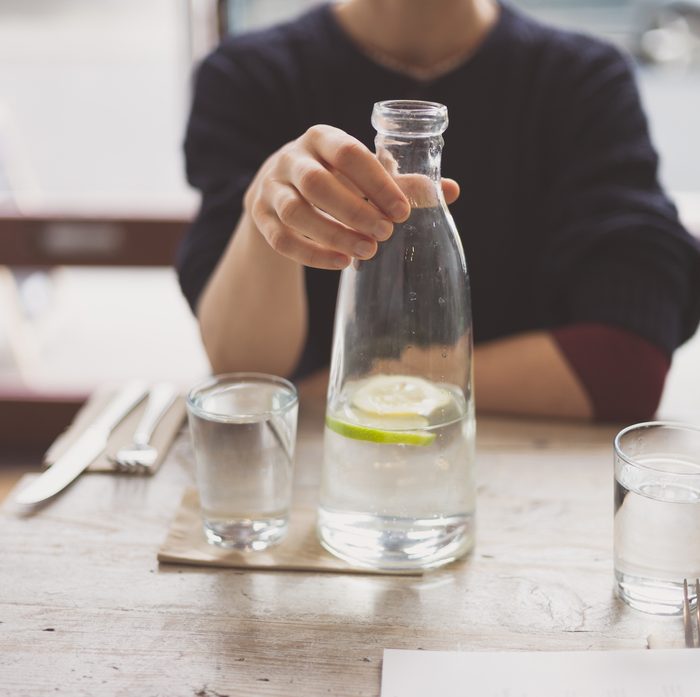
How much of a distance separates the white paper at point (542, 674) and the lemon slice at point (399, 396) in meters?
0.17

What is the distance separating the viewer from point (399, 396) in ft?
2.14

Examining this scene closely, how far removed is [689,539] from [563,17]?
207 cm

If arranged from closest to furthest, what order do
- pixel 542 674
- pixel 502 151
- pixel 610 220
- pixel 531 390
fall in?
pixel 542 674
pixel 531 390
pixel 610 220
pixel 502 151

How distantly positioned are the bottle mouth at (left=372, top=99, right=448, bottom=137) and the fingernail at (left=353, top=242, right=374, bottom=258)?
0.08 m

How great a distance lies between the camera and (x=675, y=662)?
54cm

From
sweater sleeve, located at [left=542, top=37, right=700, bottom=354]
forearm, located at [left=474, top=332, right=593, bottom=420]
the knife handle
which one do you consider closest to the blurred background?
sweater sleeve, located at [left=542, top=37, right=700, bottom=354]

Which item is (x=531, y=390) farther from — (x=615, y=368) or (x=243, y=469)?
(x=243, y=469)

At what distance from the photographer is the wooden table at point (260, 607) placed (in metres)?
0.55

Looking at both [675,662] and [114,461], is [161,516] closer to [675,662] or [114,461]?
[114,461]

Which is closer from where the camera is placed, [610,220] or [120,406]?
[120,406]

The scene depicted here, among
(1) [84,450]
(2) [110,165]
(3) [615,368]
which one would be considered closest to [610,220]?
(3) [615,368]

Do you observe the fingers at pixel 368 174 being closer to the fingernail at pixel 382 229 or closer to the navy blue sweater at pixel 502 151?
the fingernail at pixel 382 229

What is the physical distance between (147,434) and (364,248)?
1.14ft

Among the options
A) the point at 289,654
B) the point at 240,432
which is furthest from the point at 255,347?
the point at 289,654
